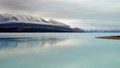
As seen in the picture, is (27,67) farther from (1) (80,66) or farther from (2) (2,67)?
(1) (80,66)

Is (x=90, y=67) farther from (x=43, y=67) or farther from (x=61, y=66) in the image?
(x=43, y=67)

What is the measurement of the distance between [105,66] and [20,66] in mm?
6502

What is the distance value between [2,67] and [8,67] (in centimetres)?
41

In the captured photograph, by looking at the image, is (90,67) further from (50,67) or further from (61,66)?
(50,67)

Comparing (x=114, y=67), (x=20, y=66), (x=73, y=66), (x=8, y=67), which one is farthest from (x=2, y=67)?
(x=114, y=67)

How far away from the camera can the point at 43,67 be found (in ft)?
29.0

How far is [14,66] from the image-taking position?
904 cm

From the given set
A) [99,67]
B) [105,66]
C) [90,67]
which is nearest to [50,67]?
[90,67]

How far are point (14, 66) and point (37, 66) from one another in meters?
1.74

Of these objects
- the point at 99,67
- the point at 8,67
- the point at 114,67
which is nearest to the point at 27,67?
the point at 8,67

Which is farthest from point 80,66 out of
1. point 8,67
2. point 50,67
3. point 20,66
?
point 8,67

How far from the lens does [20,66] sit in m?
Answer: 9.05

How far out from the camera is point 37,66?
9047mm

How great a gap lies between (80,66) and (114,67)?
2.52 meters
